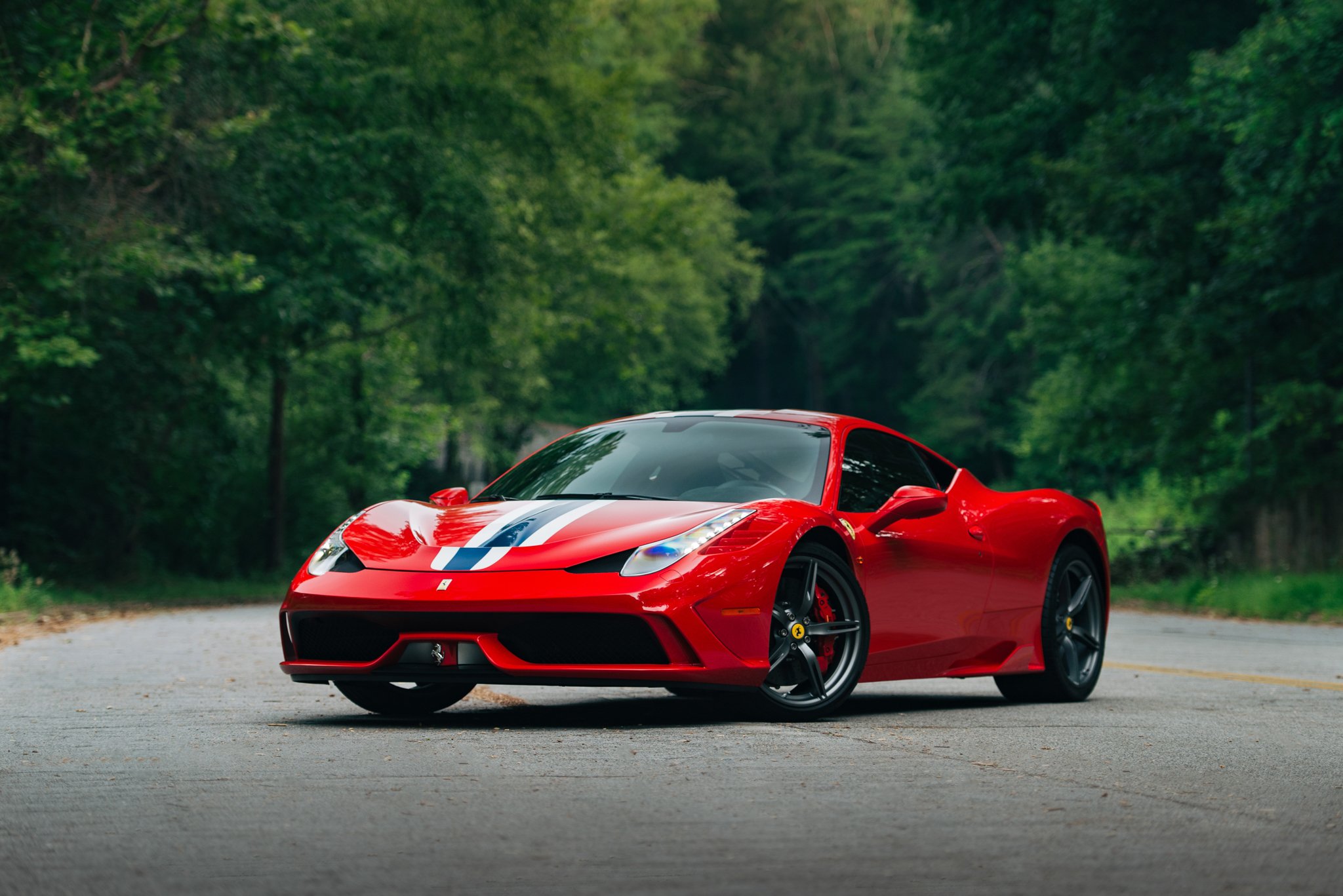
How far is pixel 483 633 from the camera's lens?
746 centimetres

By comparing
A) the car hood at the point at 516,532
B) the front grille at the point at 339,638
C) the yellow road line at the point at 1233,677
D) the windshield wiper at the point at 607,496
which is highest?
the windshield wiper at the point at 607,496

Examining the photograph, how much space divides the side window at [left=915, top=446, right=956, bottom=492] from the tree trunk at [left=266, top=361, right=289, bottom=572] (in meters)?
24.0

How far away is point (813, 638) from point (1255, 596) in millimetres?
15653

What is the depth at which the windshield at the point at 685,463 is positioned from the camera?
8.55 meters

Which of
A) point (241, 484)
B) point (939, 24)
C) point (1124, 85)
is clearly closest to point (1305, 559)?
point (1124, 85)

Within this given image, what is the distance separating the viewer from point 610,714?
8.55 meters

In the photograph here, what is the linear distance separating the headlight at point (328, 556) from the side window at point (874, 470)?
2.25 m

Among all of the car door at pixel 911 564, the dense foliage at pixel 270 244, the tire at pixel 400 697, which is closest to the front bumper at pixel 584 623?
the tire at pixel 400 697

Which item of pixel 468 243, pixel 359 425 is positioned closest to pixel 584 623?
pixel 468 243

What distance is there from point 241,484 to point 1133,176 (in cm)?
1700

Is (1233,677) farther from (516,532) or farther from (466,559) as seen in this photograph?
(466,559)

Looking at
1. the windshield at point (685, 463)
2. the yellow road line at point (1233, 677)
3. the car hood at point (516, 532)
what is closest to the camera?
the car hood at point (516, 532)

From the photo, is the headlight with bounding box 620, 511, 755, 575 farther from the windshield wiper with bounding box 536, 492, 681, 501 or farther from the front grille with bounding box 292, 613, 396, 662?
the front grille with bounding box 292, 613, 396, 662

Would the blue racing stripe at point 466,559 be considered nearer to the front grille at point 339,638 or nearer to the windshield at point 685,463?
the front grille at point 339,638
